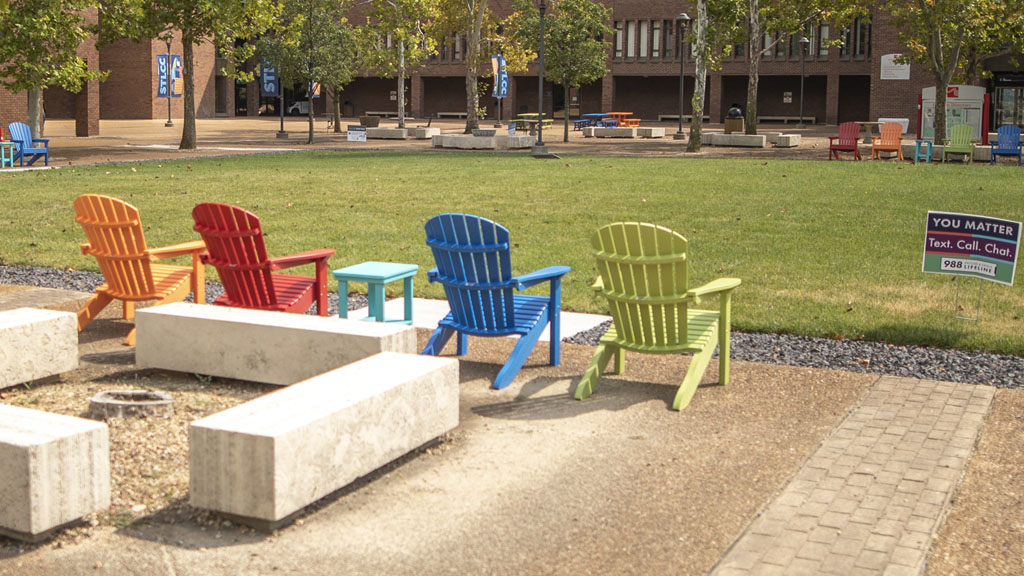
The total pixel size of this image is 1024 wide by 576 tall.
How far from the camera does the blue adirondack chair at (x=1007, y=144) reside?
2823cm

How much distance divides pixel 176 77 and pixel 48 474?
58.6 m

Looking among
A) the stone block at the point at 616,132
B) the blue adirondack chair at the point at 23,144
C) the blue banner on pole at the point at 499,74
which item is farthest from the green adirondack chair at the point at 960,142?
the blue adirondack chair at the point at 23,144

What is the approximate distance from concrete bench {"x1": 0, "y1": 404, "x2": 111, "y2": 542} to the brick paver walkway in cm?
258

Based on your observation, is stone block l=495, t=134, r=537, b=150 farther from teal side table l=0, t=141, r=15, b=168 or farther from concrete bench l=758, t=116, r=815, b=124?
concrete bench l=758, t=116, r=815, b=124

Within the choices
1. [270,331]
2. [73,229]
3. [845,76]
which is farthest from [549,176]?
[845,76]

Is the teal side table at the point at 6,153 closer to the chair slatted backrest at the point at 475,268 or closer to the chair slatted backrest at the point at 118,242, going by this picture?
the chair slatted backrest at the point at 118,242

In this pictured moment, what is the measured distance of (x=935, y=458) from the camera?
235 inches

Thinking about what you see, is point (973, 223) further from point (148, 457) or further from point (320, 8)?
point (320, 8)

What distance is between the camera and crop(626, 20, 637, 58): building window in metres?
68.2

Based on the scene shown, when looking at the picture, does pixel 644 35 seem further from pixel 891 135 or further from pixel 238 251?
pixel 238 251

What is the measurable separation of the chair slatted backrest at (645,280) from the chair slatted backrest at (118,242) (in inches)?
128

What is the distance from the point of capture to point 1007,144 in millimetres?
28672

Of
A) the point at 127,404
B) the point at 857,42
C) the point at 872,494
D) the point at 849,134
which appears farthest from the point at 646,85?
the point at 872,494

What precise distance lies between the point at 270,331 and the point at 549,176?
16562 mm
